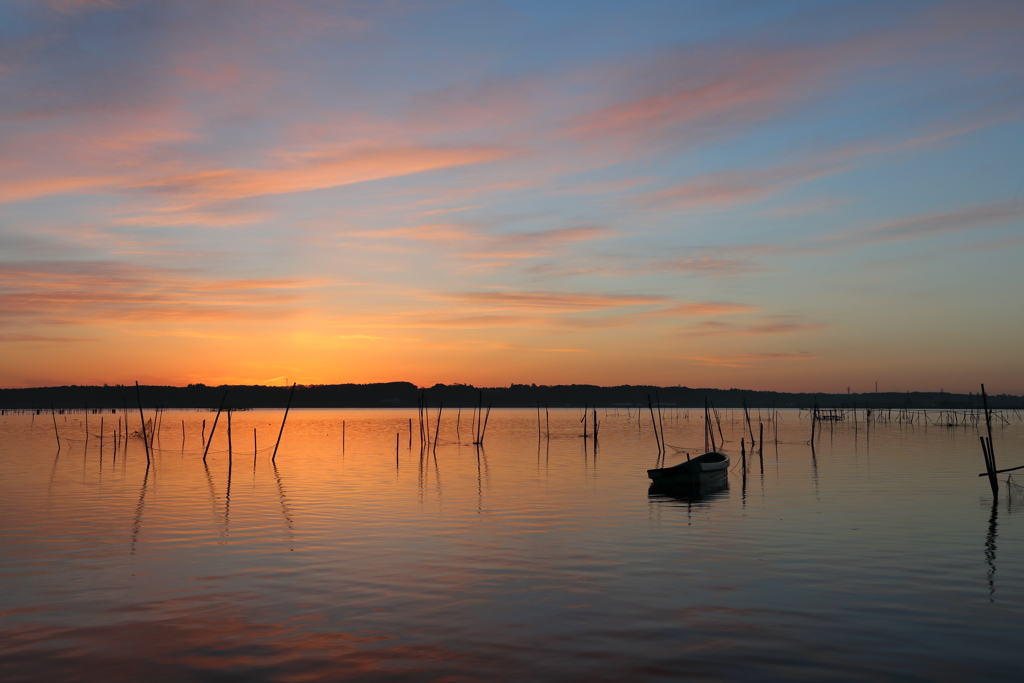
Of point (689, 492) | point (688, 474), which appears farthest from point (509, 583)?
point (688, 474)

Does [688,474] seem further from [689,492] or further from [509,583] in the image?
[509,583]

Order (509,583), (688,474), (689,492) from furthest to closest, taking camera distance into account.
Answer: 1. (688,474)
2. (689,492)
3. (509,583)

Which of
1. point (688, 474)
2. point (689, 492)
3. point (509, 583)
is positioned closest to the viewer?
point (509, 583)

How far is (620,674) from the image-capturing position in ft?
39.3

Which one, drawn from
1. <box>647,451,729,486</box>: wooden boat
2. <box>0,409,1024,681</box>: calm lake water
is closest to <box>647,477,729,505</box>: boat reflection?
<box>647,451,729,486</box>: wooden boat

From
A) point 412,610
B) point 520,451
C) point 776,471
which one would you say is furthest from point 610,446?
point 412,610

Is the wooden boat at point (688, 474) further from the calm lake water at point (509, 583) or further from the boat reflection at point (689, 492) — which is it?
the calm lake water at point (509, 583)

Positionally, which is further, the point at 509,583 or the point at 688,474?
the point at 688,474

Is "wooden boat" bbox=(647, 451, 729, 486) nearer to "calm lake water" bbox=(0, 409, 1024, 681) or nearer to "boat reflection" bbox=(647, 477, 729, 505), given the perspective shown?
"boat reflection" bbox=(647, 477, 729, 505)

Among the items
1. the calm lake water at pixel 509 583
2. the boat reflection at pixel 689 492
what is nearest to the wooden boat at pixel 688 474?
the boat reflection at pixel 689 492

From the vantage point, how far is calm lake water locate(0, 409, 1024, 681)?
12633mm

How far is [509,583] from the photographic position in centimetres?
1795

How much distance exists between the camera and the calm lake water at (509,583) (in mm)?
12633

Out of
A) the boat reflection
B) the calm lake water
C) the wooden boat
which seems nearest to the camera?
the calm lake water
